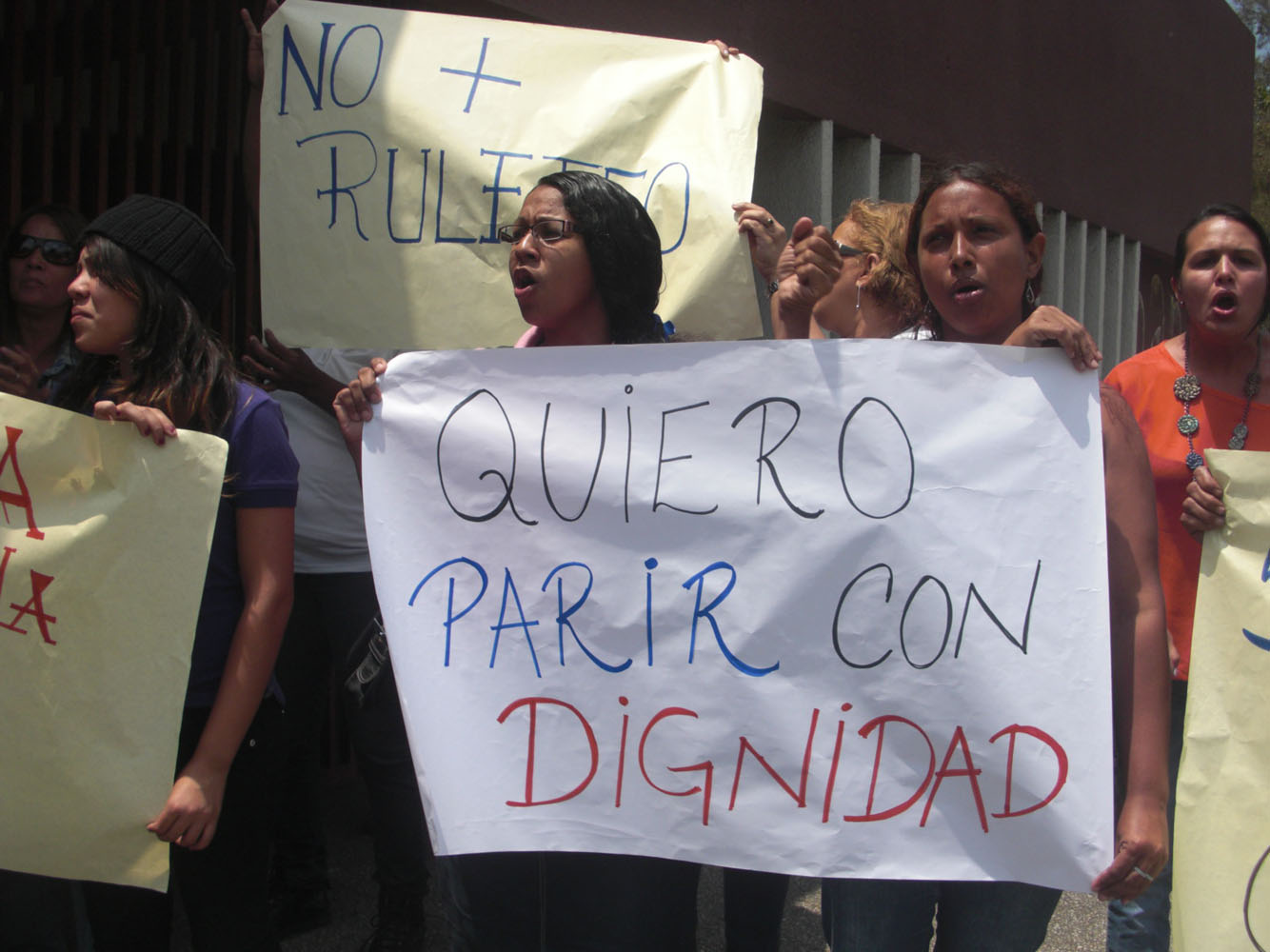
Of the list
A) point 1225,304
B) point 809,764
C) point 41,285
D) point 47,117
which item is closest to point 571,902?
point 809,764

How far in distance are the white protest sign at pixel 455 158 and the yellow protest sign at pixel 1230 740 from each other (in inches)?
41.1

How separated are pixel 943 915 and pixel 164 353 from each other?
60.3 inches

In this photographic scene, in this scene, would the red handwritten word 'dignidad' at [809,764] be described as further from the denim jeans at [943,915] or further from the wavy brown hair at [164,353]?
the wavy brown hair at [164,353]

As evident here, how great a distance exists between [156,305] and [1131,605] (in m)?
1.59

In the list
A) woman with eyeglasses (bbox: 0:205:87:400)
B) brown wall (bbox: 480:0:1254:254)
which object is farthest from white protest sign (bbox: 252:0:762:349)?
brown wall (bbox: 480:0:1254:254)

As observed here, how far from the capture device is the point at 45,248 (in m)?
2.69

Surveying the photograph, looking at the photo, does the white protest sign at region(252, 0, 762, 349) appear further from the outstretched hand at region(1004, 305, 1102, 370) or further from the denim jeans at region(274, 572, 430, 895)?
the outstretched hand at region(1004, 305, 1102, 370)

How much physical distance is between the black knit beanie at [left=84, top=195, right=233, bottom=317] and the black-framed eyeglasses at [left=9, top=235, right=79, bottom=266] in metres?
0.83

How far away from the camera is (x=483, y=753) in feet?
5.95

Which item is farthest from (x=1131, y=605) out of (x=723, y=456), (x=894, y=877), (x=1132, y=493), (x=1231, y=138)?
(x=1231, y=138)

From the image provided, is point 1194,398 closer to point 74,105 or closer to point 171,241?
point 171,241

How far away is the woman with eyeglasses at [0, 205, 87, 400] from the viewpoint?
2.69 m

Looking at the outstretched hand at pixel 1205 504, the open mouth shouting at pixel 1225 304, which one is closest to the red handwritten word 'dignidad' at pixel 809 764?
the outstretched hand at pixel 1205 504

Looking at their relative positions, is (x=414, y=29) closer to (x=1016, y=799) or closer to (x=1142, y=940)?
(x=1016, y=799)
